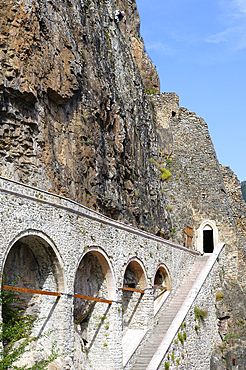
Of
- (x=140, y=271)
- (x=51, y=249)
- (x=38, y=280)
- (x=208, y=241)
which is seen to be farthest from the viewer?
(x=208, y=241)

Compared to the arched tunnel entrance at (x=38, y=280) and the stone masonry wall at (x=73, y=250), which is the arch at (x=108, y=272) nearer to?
the stone masonry wall at (x=73, y=250)

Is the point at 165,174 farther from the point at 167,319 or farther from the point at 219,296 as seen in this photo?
the point at 167,319

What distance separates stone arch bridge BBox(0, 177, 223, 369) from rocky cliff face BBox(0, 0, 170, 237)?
2.80 m

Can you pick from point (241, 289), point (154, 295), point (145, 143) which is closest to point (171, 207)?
point (145, 143)

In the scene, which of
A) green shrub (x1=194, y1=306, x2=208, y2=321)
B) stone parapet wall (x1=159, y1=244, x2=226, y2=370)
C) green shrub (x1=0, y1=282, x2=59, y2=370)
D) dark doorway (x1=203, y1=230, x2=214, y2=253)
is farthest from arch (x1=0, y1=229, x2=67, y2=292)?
dark doorway (x1=203, y1=230, x2=214, y2=253)

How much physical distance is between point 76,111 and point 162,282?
907 centimetres

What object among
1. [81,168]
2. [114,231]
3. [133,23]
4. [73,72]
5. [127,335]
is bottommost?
[127,335]

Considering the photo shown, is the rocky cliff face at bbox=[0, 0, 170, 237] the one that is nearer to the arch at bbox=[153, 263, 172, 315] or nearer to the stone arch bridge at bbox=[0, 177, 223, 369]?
the stone arch bridge at bbox=[0, 177, 223, 369]

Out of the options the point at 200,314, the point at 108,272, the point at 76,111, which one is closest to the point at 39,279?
the point at 108,272

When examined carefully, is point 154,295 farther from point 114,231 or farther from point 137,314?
point 114,231

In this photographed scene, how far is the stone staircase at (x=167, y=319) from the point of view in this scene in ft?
67.7

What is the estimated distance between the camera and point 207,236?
35.1m

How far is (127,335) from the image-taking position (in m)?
Answer: 22.1

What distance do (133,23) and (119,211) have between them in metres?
21.1
